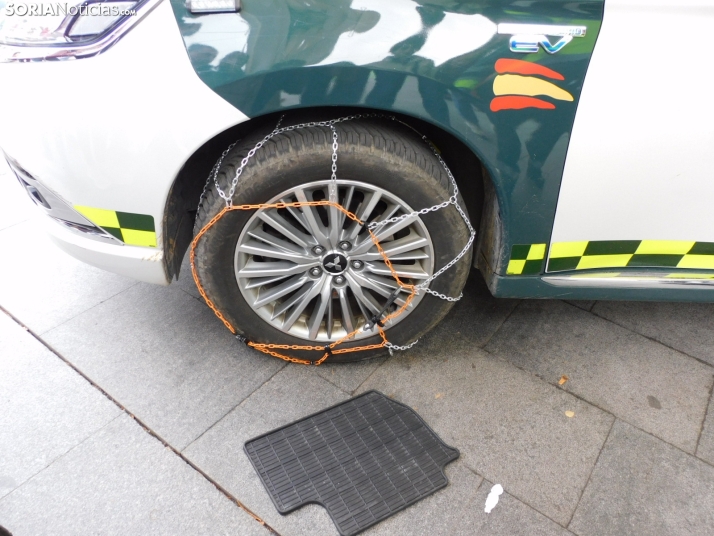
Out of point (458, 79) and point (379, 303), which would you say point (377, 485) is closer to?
point (379, 303)

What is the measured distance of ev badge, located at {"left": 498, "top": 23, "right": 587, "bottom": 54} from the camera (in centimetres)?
138

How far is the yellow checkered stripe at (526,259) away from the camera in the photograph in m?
1.77

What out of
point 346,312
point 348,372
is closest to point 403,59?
point 346,312

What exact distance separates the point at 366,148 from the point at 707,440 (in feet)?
5.26

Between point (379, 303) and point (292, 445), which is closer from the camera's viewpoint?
point (292, 445)

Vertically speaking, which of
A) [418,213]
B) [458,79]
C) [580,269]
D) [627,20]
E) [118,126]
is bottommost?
[580,269]

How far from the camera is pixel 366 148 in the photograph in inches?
62.1

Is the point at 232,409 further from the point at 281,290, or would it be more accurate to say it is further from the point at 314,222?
the point at 314,222

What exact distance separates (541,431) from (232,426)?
112 cm

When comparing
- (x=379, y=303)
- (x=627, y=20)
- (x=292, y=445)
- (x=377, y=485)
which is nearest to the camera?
(x=627, y=20)

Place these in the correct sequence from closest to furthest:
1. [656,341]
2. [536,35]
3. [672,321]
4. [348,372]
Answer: [536,35] → [348,372] → [656,341] → [672,321]

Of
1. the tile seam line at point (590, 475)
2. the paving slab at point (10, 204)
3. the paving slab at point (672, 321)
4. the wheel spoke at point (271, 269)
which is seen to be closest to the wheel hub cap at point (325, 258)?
the wheel spoke at point (271, 269)

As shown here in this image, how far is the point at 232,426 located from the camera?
1.84 m

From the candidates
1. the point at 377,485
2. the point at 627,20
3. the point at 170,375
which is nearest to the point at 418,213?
the point at 627,20
